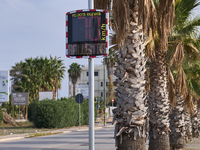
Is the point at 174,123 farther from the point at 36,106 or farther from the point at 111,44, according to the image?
the point at 36,106

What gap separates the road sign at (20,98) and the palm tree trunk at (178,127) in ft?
93.4

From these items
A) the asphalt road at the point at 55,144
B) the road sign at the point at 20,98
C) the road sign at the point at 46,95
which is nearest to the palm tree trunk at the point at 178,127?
the asphalt road at the point at 55,144

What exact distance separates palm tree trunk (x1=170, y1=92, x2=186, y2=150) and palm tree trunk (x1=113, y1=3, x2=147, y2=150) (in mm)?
8369

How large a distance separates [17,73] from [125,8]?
175 feet

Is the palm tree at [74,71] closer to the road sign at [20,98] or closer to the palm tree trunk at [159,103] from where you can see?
the road sign at [20,98]

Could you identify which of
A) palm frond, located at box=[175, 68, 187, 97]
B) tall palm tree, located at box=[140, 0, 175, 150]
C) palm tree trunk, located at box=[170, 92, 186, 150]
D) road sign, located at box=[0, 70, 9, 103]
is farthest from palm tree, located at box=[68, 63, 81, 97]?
tall palm tree, located at box=[140, 0, 175, 150]

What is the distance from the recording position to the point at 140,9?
731cm

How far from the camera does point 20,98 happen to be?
134ft

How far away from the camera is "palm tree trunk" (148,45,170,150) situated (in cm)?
1124

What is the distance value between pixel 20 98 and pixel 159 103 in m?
31.9

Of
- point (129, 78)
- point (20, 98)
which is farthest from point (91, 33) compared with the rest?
point (20, 98)

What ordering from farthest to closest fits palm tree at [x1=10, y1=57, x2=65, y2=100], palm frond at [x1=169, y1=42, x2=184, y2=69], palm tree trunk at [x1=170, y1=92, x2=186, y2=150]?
palm tree at [x1=10, y1=57, x2=65, y2=100]
palm tree trunk at [x1=170, y1=92, x2=186, y2=150]
palm frond at [x1=169, y1=42, x2=184, y2=69]

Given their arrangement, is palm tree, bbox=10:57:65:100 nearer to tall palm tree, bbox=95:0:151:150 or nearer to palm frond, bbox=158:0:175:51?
palm frond, bbox=158:0:175:51

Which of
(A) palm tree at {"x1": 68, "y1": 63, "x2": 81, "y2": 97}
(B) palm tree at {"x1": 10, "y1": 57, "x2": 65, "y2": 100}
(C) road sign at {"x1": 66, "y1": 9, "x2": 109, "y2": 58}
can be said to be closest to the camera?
(C) road sign at {"x1": 66, "y1": 9, "x2": 109, "y2": 58}
